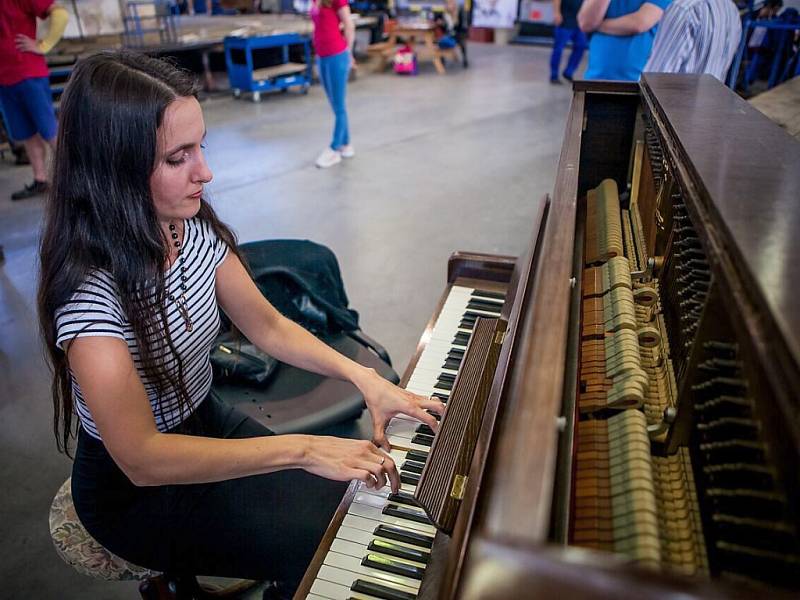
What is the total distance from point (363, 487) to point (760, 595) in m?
1.03

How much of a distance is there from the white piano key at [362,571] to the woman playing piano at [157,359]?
6.1 inches

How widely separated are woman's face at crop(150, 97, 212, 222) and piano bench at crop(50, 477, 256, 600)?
0.85 m

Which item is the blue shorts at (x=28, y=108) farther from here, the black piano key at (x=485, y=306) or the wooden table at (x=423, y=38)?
the wooden table at (x=423, y=38)

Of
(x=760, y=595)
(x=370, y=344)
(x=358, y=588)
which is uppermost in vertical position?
(x=760, y=595)

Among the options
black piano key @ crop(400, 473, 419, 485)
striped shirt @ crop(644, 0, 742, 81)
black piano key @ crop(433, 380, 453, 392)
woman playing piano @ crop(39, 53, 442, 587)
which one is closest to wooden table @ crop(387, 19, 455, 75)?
striped shirt @ crop(644, 0, 742, 81)

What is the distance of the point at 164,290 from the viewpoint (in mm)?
1483

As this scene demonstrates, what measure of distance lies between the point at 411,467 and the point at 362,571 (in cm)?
30

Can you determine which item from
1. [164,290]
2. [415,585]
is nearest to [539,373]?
[415,585]

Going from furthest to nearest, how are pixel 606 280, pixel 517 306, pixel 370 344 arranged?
1. pixel 370 344
2. pixel 606 280
3. pixel 517 306

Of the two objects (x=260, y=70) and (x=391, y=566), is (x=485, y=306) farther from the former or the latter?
(x=260, y=70)

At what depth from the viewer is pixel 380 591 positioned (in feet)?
3.88

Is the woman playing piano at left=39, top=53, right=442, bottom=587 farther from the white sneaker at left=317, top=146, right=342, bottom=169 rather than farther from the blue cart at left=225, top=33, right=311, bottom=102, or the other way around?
the blue cart at left=225, top=33, right=311, bottom=102

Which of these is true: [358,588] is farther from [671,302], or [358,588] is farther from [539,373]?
[671,302]

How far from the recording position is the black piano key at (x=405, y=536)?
1280mm
